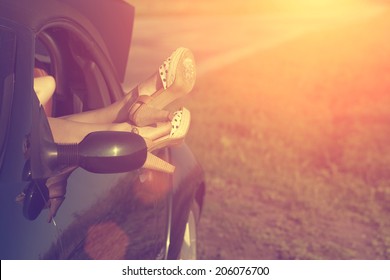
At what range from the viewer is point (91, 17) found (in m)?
3.49

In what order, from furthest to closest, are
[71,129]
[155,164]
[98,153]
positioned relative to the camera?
1. [155,164]
2. [71,129]
3. [98,153]

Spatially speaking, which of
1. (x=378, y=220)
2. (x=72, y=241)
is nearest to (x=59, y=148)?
(x=72, y=241)

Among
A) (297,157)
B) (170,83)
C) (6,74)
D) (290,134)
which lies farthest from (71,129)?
(290,134)

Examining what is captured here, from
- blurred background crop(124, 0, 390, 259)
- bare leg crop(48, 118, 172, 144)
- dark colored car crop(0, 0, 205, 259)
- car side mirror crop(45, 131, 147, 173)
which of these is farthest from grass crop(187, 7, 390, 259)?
car side mirror crop(45, 131, 147, 173)

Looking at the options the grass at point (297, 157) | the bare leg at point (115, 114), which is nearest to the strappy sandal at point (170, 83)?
the bare leg at point (115, 114)

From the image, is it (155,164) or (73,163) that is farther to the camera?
(155,164)

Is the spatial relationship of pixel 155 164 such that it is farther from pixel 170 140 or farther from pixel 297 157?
pixel 297 157

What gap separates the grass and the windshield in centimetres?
265

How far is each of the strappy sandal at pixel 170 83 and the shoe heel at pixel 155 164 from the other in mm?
201

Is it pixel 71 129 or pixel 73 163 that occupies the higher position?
pixel 73 163

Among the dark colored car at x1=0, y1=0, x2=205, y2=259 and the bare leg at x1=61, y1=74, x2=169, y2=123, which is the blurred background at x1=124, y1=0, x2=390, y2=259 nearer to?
the dark colored car at x1=0, y1=0, x2=205, y2=259

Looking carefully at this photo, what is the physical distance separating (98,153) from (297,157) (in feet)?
15.4

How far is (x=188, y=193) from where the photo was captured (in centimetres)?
379

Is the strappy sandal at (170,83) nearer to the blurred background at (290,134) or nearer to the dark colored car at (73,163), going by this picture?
the dark colored car at (73,163)
